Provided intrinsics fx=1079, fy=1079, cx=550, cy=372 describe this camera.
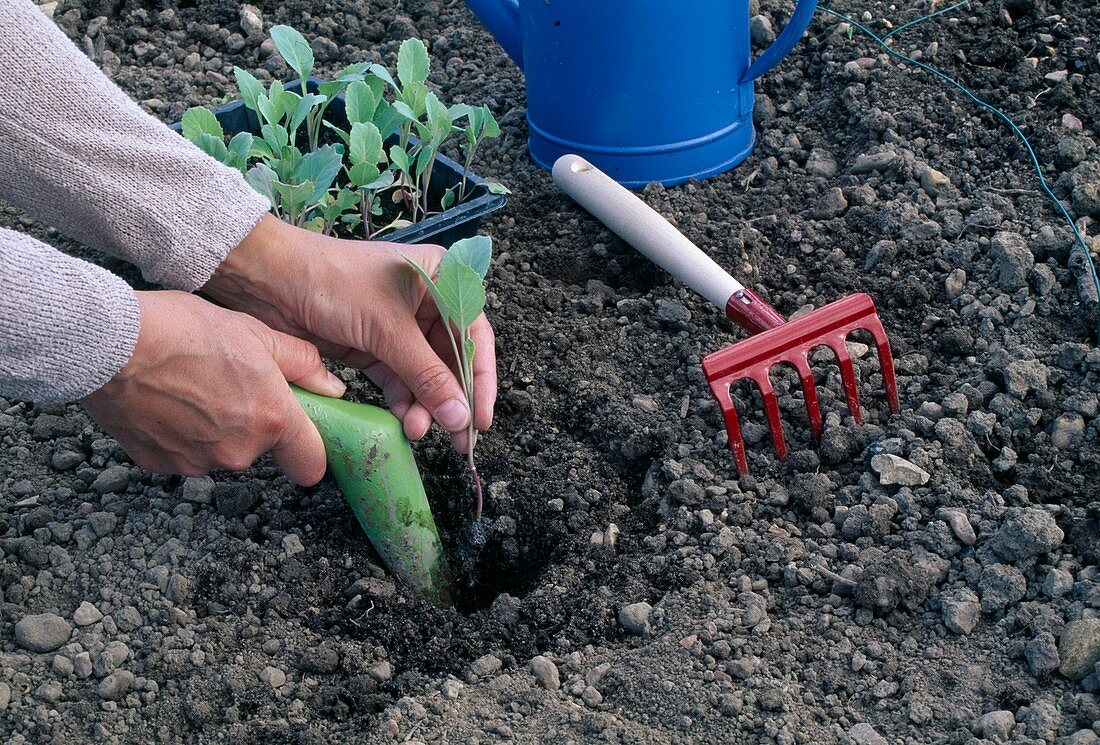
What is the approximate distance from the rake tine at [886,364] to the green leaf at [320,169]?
103cm

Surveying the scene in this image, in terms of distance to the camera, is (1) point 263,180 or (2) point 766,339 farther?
(1) point 263,180

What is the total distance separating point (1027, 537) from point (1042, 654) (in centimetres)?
19

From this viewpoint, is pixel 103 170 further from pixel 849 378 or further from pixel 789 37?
pixel 789 37

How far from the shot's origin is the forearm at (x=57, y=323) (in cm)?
130

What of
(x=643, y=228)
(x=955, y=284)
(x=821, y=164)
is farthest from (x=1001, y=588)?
(x=821, y=164)

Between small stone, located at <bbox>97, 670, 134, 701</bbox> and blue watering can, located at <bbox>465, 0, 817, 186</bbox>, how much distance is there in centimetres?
152

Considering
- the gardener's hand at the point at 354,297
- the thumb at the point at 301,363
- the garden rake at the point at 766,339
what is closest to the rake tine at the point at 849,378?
the garden rake at the point at 766,339

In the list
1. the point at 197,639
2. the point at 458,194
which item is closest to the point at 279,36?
Answer: the point at 458,194

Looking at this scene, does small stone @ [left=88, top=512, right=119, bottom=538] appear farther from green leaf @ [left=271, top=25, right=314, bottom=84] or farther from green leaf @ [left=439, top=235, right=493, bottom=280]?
green leaf @ [left=271, top=25, right=314, bottom=84]

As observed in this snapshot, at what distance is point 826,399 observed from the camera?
1.95 meters

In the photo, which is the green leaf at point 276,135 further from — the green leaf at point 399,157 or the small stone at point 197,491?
the small stone at point 197,491

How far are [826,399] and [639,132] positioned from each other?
0.84 meters

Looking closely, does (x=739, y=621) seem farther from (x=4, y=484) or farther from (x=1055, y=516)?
(x=4, y=484)

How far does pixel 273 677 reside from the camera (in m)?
1.57
